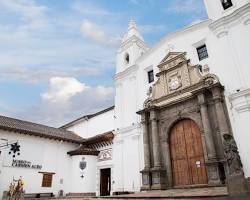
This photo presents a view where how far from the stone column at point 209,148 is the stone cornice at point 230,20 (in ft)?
13.4

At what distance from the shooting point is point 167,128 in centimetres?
1310

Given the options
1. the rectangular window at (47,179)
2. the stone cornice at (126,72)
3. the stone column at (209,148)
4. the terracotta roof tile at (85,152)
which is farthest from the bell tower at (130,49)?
the rectangular window at (47,179)

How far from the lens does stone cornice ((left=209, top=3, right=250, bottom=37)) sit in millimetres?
11625

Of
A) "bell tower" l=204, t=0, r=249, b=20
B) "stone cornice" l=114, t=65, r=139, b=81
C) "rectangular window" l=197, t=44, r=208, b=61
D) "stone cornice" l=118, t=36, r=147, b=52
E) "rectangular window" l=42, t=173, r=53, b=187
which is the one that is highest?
"stone cornice" l=118, t=36, r=147, b=52

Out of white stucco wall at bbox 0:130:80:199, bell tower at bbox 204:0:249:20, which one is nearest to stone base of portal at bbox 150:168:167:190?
white stucco wall at bbox 0:130:80:199

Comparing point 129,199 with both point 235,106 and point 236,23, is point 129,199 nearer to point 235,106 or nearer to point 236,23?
point 235,106

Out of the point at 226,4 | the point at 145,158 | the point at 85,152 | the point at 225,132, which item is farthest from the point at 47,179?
the point at 226,4

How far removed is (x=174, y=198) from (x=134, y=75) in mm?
10713

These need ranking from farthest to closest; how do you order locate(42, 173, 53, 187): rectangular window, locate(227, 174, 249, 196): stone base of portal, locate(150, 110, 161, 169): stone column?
locate(42, 173, 53, 187): rectangular window
locate(150, 110, 161, 169): stone column
locate(227, 174, 249, 196): stone base of portal

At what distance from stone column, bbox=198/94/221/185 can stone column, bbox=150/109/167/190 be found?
110 inches

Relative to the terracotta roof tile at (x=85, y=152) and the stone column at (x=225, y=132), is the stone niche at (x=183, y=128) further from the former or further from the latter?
the terracotta roof tile at (x=85, y=152)

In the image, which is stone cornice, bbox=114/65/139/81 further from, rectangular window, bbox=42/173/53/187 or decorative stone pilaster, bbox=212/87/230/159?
rectangular window, bbox=42/173/53/187

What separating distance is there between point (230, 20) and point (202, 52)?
222 centimetres

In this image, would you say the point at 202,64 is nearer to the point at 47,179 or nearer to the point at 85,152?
the point at 85,152
